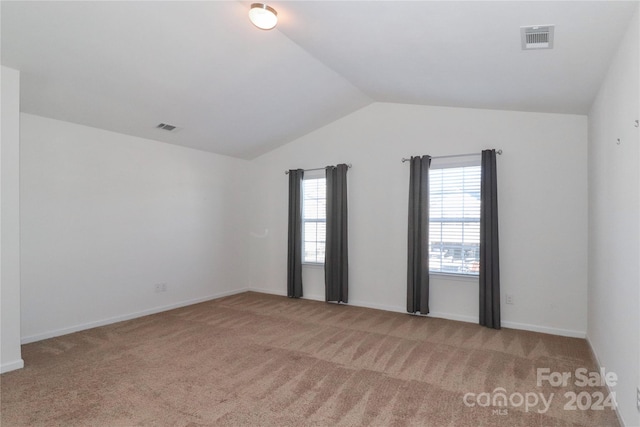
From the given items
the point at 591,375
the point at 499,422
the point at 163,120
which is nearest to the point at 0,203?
the point at 163,120

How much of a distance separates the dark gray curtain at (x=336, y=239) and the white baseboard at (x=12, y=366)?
11.9ft

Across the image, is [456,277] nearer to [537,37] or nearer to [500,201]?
[500,201]

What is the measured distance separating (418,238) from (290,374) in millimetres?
2535

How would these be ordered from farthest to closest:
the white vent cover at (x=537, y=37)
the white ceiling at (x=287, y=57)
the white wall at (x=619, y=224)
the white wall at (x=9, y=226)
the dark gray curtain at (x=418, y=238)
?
the dark gray curtain at (x=418, y=238), the white wall at (x=9, y=226), the white ceiling at (x=287, y=57), the white vent cover at (x=537, y=37), the white wall at (x=619, y=224)

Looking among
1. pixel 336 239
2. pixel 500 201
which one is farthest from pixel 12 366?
pixel 500 201

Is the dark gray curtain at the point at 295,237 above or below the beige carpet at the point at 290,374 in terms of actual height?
above

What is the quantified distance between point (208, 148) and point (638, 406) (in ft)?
18.0

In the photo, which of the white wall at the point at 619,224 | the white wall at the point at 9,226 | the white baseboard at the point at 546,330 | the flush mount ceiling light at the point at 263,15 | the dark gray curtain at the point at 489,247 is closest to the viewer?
the white wall at the point at 619,224

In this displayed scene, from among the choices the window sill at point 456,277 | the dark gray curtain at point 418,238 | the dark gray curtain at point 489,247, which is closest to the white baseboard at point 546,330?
the dark gray curtain at point 489,247

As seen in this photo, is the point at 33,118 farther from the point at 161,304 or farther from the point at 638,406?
the point at 638,406

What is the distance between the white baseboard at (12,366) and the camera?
114 inches

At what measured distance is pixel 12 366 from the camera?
2951mm

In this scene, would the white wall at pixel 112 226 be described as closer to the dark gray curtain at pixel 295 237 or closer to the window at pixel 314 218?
the dark gray curtain at pixel 295 237

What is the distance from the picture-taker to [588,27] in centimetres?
209
